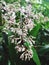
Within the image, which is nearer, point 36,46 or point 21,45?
point 21,45

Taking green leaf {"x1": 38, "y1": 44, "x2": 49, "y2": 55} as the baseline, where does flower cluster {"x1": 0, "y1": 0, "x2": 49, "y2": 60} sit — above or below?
above

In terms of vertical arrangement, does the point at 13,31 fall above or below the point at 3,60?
above

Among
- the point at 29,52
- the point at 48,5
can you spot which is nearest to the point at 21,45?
the point at 29,52

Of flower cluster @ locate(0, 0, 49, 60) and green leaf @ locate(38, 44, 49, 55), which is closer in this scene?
flower cluster @ locate(0, 0, 49, 60)

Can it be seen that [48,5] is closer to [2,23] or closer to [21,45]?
[2,23]

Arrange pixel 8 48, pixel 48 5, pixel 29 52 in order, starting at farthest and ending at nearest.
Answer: pixel 48 5 → pixel 8 48 → pixel 29 52

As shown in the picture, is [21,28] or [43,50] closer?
[21,28]

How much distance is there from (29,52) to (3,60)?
20 cm

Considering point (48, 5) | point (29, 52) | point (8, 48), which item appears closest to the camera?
point (29, 52)

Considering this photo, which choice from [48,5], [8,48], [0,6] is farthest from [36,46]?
[48,5]

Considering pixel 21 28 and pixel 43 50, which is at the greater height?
pixel 21 28

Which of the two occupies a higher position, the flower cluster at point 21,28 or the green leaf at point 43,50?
the flower cluster at point 21,28

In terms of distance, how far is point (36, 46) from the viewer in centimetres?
106

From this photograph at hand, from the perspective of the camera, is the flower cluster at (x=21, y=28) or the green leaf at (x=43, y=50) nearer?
the flower cluster at (x=21, y=28)
